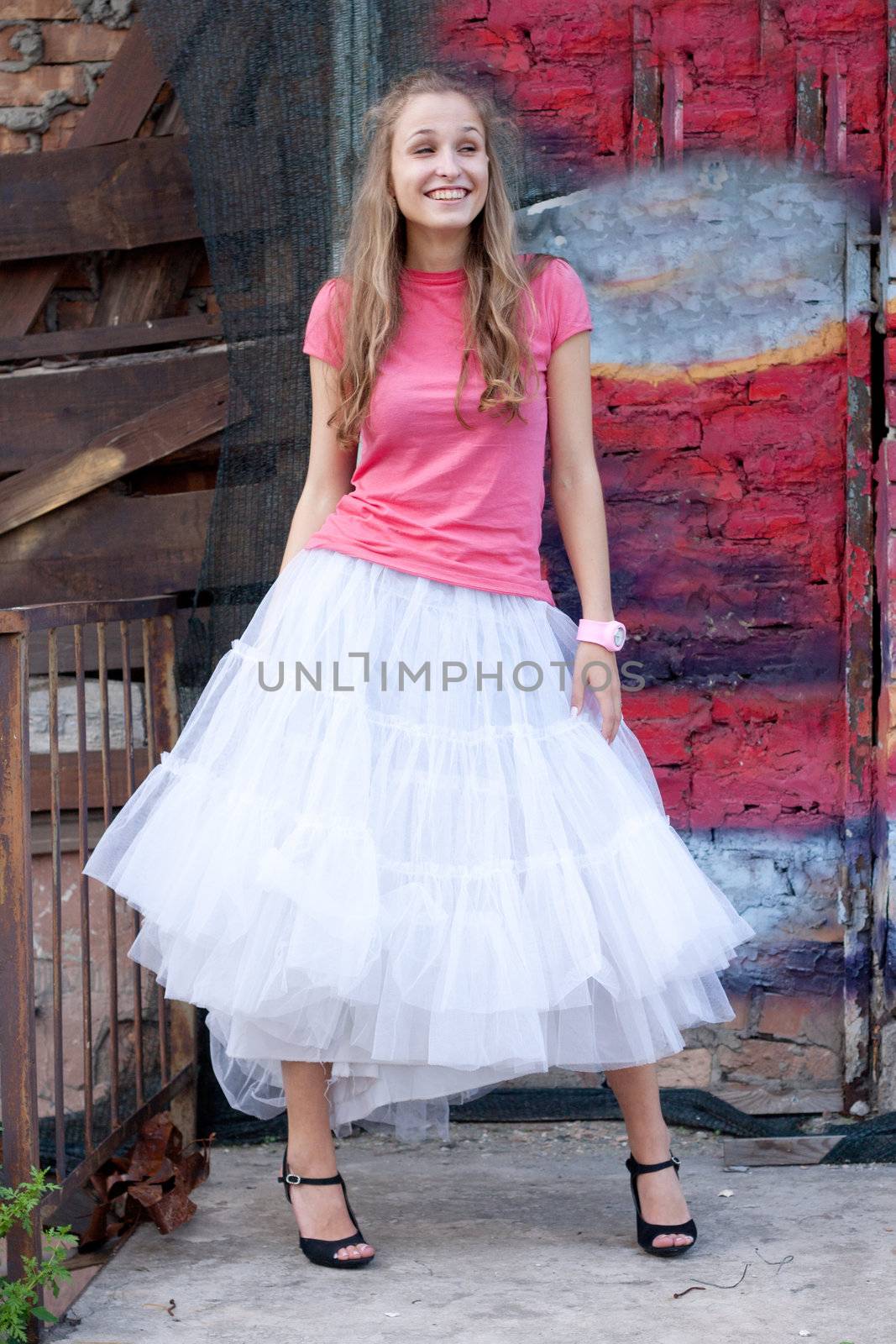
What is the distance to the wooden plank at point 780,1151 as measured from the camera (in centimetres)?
298

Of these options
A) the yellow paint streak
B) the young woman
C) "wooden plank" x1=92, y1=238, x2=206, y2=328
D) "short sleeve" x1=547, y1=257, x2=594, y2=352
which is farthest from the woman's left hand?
"wooden plank" x1=92, y1=238, x2=206, y2=328

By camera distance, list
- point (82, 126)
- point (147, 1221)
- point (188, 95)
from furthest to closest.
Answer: point (82, 126)
point (188, 95)
point (147, 1221)

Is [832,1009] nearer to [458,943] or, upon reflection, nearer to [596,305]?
[458,943]

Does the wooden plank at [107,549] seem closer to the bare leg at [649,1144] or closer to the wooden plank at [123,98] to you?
the wooden plank at [123,98]

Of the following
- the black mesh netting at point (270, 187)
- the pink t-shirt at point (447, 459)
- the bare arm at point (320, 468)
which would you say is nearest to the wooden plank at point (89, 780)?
the black mesh netting at point (270, 187)

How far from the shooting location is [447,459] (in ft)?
8.34

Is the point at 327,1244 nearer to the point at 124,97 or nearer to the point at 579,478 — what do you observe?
the point at 579,478

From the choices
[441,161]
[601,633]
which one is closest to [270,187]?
[441,161]

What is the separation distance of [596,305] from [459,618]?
A: 3.37 ft

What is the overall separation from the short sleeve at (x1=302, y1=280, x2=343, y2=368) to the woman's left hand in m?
0.76

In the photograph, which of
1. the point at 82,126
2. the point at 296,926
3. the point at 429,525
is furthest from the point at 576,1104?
the point at 82,126

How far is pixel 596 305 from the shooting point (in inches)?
123

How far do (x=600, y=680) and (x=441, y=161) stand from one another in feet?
3.33

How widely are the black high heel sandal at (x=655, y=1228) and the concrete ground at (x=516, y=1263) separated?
0.02 metres
